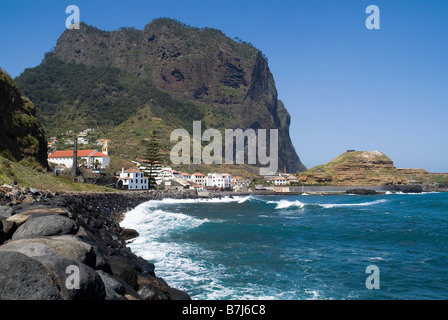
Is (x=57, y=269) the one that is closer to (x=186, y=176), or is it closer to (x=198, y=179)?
(x=186, y=176)

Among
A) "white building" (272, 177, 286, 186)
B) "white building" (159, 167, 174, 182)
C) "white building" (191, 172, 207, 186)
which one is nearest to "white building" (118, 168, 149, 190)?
"white building" (159, 167, 174, 182)

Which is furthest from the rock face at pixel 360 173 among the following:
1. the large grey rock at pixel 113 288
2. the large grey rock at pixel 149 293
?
the large grey rock at pixel 113 288

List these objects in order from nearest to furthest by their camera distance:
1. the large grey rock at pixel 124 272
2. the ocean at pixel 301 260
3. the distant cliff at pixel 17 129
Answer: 1. the large grey rock at pixel 124 272
2. the ocean at pixel 301 260
3. the distant cliff at pixel 17 129

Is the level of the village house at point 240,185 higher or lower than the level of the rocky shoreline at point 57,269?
lower

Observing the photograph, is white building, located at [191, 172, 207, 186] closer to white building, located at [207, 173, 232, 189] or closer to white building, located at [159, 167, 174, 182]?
white building, located at [207, 173, 232, 189]

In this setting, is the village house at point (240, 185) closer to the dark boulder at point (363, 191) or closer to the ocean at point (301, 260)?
the dark boulder at point (363, 191)

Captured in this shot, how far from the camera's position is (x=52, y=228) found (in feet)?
27.0

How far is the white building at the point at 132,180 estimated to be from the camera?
248 ft

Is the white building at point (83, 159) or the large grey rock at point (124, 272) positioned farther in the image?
the white building at point (83, 159)

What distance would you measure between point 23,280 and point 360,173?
465ft

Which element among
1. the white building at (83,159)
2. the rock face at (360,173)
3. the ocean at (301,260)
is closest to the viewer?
the ocean at (301,260)

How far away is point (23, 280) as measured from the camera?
465 cm

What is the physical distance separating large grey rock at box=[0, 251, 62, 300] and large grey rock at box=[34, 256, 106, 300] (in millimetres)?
215

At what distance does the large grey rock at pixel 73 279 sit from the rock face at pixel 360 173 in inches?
5319
